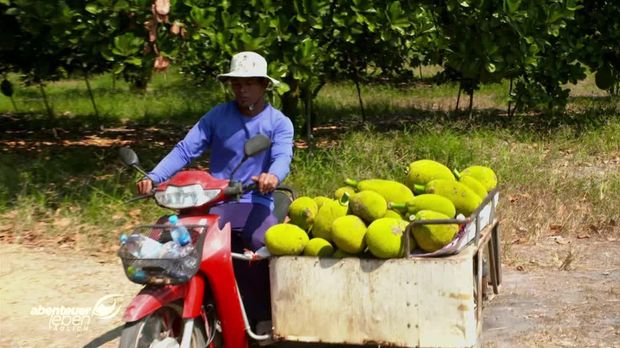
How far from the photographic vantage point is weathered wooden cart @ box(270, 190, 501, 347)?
11.8 feet

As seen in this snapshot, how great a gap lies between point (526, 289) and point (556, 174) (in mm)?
2419

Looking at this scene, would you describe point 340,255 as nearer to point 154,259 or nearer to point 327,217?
point 327,217

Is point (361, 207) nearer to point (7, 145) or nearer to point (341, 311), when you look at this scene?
point (341, 311)

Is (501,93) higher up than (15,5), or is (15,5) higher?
(15,5)

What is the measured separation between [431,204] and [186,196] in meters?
1.10

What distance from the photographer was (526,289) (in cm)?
550

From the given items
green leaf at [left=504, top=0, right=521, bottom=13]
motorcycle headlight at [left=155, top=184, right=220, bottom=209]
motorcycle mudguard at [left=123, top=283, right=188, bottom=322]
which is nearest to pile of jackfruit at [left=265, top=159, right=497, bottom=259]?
motorcycle headlight at [left=155, top=184, right=220, bottom=209]

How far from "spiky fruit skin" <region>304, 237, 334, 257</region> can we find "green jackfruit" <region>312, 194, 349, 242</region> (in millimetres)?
56

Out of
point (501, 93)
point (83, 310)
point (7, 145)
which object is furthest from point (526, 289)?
point (501, 93)

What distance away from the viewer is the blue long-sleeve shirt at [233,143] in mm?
4293

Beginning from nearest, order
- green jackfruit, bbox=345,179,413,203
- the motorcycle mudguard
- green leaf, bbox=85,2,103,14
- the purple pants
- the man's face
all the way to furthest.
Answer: the motorcycle mudguard < green jackfruit, bbox=345,179,413,203 < the purple pants < the man's face < green leaf, bbox=85,2,103,14

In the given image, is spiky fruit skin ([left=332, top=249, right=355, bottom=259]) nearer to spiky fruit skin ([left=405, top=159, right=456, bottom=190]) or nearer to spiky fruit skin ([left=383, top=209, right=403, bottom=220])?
spiky fruit skin ([left=383, top=209, right=403, bottom=220])

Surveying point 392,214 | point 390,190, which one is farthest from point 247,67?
point 392,214

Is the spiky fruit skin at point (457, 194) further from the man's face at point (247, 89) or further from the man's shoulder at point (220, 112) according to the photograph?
the man's shoulder at point (220, 112)
